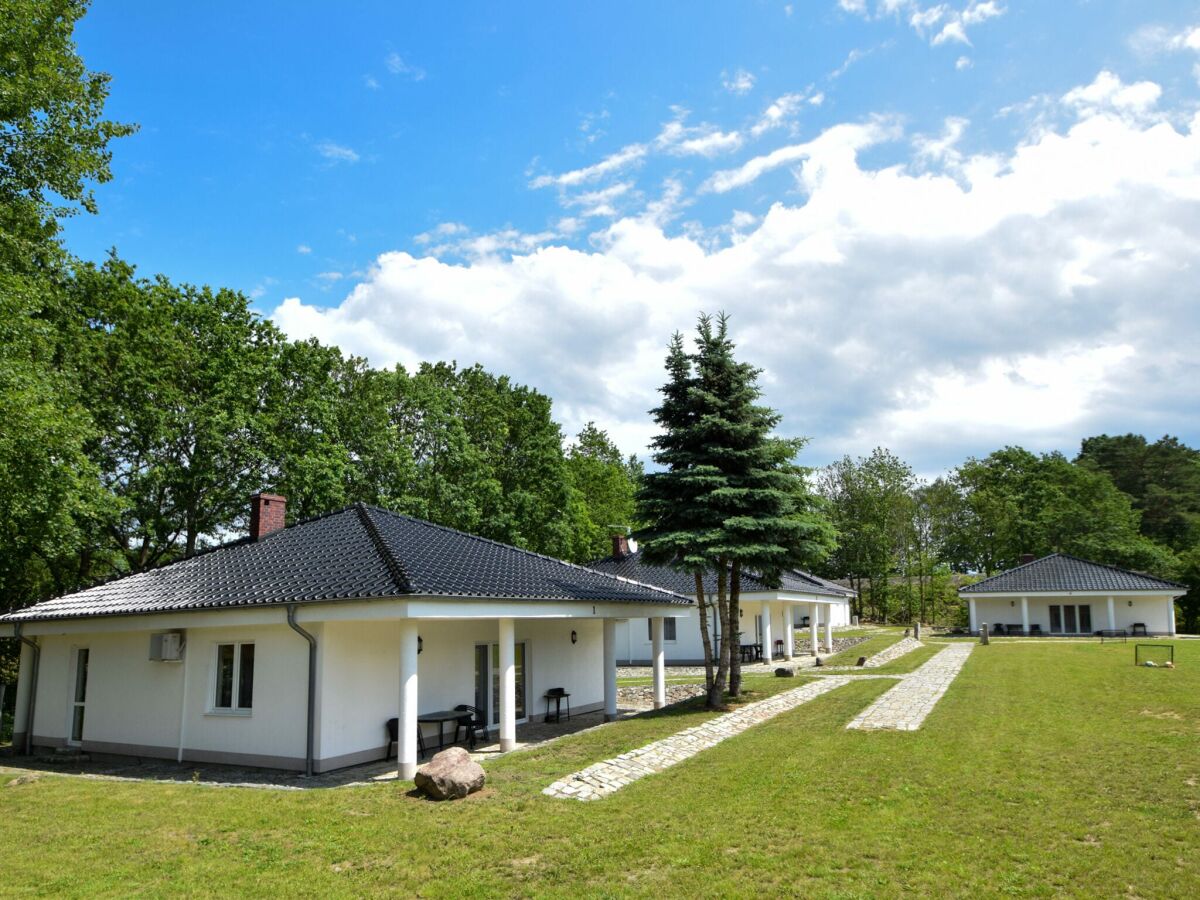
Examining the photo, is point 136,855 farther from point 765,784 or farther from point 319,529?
point 319,529

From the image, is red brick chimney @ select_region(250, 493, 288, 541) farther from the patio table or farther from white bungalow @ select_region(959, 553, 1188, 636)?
white bungalow @ select_region(959, 553, 1188, 636)

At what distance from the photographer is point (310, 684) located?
42.3ft

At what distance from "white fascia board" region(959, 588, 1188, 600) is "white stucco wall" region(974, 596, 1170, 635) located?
1.99 feet

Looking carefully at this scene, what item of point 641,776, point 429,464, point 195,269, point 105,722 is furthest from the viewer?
point 429,464

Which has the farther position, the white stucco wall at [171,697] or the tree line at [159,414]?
the tree line at [159,414]

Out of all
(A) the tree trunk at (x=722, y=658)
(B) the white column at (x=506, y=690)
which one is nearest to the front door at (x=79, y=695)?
(B) the white column at (x=506, y=690)

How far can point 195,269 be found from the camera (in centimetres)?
2717

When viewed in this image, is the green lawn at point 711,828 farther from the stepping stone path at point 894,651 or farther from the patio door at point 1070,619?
the patio door at point 1070,619

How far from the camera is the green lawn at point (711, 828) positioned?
7238 mm

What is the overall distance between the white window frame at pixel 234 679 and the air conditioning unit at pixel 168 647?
0.66 m

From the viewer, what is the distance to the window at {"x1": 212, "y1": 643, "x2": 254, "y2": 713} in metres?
13.9

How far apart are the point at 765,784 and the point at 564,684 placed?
940 centimetres

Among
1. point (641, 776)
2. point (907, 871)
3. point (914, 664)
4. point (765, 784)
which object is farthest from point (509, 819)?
point (914, 664)

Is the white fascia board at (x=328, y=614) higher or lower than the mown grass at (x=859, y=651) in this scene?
higher
